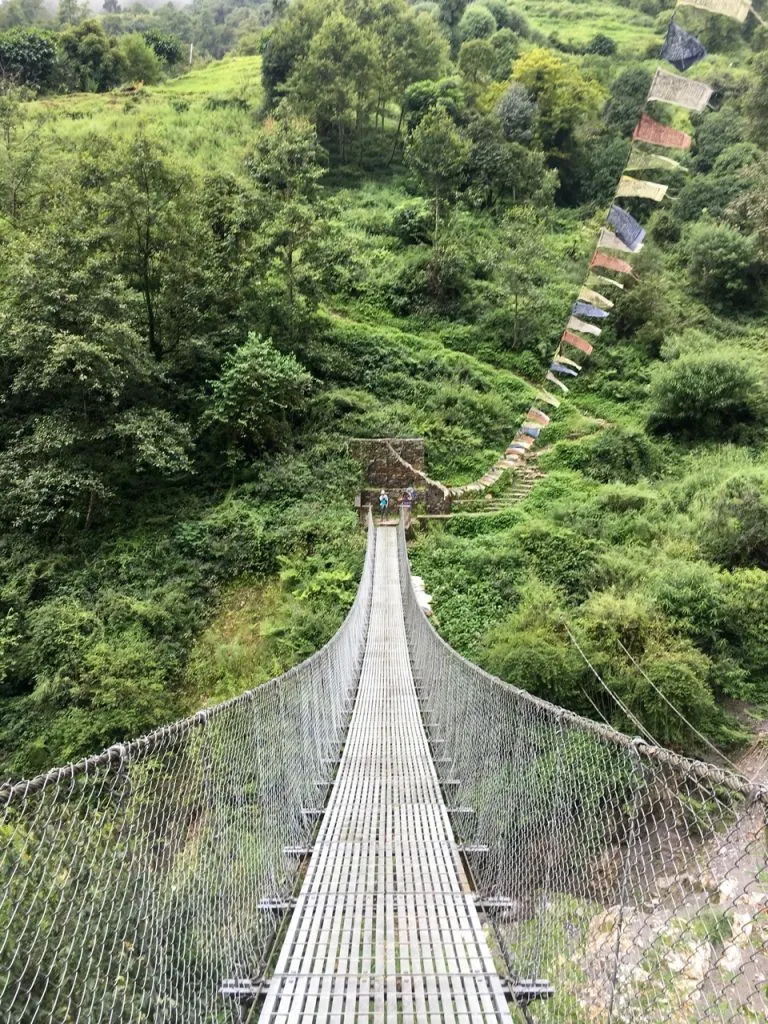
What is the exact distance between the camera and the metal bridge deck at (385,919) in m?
1.62

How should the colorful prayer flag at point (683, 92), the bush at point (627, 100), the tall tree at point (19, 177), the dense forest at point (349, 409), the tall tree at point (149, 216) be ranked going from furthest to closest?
the bush at point (627, 100) → the tall tree at point (19, 177) → the tall tree at point (149, 216) → the dense forest at point (349, 409) → the colorful prayer flag at point (683, 92)

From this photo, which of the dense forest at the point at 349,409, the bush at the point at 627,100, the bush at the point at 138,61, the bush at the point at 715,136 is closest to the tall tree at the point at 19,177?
the dense forest at the point at 349,409

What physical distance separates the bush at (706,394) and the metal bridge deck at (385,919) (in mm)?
8002

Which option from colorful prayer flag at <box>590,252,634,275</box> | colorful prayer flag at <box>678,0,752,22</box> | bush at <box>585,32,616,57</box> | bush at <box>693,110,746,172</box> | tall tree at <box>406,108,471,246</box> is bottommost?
colorful prayer flag at <box>590,252,634,275</box>

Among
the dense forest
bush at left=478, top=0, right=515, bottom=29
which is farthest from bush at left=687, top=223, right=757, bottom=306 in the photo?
bush at left=478, top=0, right=515, bottom=29

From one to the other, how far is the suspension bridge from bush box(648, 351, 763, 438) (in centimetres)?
713

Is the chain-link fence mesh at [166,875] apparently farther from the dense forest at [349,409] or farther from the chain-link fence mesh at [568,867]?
the dense forest at [349,409]

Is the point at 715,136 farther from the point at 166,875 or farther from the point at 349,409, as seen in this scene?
the point at 166,875

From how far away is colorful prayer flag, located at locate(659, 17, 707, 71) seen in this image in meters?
4.32

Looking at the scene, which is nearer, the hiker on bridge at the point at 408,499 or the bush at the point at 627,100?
the hiker on bridge at the point at 408,499

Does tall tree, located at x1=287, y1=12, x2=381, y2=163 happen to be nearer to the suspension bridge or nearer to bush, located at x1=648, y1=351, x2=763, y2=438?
bush, located at x1=648, y1=351, x2=763, y2=438

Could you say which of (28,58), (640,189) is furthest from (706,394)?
(28,58)

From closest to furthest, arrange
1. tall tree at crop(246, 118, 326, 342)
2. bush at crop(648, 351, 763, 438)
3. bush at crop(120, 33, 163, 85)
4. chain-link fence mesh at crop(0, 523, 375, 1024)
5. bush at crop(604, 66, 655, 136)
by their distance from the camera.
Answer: chain-link fence mesh at crop(0, 523, 375, 1024) < bush at crop(648, 351, 763, 438) < tall tree at crop(246, 118, 326, 342) < bush at crop(604, 66, 655, 136) < bush at crop(120, 33, 163, 85)

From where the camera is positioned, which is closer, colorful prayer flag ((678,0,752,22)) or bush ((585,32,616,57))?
colorful prayer flag ((678,0,752,22))
